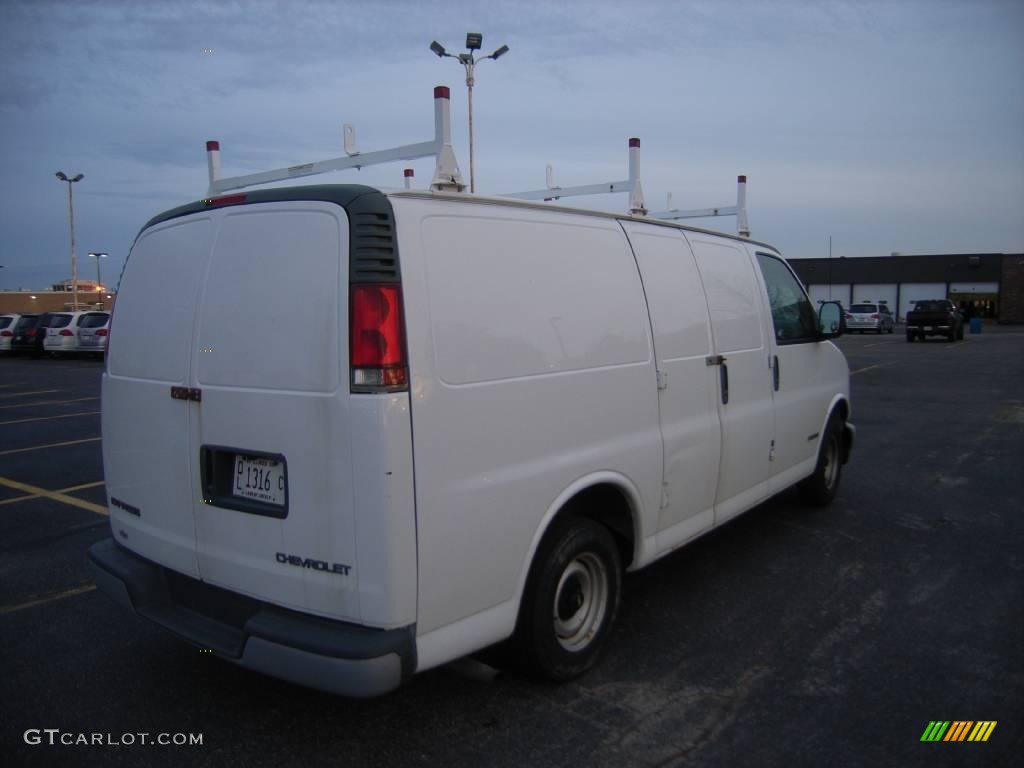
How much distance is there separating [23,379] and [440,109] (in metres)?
20.8

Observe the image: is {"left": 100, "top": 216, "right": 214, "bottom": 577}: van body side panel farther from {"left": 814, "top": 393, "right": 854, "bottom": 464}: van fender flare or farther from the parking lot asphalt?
{"left": 814, "top": 393, "right": 854, "bottom": 464}: van fender flare

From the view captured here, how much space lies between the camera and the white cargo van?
2781mm

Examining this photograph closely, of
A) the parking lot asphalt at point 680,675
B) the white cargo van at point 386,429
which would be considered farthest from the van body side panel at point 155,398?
the parking lot asphalt at point 680,675

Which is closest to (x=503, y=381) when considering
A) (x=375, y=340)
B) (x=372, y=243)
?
(x=375, y=340)

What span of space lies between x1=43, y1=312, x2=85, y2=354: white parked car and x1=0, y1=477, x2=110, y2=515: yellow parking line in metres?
22.3

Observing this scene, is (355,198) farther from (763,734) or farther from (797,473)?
(797,473)

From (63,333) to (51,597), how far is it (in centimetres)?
2670

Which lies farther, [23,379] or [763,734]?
[23,379]

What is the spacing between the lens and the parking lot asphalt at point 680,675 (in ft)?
10.3

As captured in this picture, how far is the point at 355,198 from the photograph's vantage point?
2861 millimetres

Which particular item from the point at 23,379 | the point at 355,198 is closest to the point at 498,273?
the point at 355,198

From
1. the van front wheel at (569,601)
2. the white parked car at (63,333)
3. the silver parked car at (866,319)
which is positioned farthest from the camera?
the silver parked car at (866,319)

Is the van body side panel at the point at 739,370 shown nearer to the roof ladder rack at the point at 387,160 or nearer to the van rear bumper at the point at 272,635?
the roof ladder rack at the point at 387,160

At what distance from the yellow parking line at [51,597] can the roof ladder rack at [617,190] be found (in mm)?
3602
